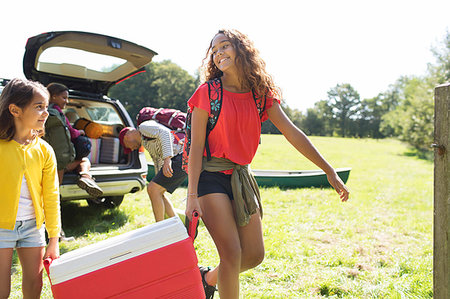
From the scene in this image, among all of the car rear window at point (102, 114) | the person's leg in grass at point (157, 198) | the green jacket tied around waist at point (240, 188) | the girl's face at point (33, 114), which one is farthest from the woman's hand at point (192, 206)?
the car rear window at point (102, 114)

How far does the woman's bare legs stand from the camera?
214 cm

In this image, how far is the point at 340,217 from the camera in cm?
585

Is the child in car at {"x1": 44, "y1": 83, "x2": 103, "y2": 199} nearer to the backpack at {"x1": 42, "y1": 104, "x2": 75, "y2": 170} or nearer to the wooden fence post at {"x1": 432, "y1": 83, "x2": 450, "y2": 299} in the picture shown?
the backpack at {"x1": 42, "y1": 104, "x2": 75, "y2": 170}

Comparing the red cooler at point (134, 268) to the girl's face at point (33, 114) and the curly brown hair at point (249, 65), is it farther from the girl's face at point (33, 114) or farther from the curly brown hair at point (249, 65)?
the curly brown hair at point (249, 65)

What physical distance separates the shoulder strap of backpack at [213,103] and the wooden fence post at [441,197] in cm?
124

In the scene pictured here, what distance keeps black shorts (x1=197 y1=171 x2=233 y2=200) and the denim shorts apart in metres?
1.00

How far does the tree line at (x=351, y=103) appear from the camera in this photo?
28.2 metres

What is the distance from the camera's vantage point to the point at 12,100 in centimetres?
211

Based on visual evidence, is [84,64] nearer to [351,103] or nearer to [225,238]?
[225,238]

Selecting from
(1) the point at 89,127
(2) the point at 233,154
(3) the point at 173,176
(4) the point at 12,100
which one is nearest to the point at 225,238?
(2) the point at 233,154

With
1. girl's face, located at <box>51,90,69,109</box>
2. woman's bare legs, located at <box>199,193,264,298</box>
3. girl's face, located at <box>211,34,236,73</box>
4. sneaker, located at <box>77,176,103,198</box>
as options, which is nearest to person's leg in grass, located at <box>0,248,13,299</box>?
woman's bare legs, located at <box>199,193,264,298</box>

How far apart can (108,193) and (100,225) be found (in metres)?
0.54

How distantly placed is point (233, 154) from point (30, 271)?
1.39m

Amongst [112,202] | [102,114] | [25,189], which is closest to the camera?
[25,189]
